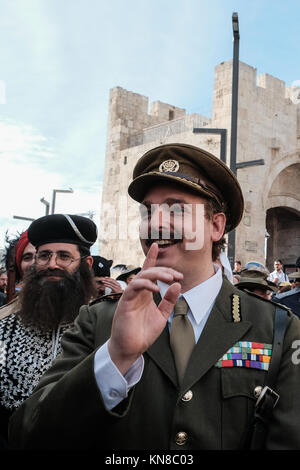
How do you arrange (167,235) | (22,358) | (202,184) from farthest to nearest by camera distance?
(22,358) < (202,184) < (167,235)

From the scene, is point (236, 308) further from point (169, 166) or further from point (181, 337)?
point (169, 166)

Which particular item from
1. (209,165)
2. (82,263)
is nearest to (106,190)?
(82,263)

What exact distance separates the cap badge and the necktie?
0.60 metres

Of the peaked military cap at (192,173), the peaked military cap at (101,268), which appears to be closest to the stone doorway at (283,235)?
the peaked military cap at (101,268)

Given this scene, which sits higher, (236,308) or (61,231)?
(61,231)

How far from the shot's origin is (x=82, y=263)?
11.0 feet

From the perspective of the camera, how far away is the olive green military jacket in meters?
1.48

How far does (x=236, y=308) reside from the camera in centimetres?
193

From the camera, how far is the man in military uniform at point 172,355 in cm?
147

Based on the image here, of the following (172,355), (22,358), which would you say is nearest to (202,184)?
(172,355)

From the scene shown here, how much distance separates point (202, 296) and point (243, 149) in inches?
554

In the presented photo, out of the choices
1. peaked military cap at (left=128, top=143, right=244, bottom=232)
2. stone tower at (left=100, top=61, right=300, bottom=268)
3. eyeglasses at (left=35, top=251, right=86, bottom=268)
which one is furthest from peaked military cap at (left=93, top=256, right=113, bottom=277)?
stone tower at (left=100, top=61, right=300, bottom=268)

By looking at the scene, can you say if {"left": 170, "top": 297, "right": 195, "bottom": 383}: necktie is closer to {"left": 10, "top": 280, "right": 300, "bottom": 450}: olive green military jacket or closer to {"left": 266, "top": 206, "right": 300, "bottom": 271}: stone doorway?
{"left": 10, "top": 280, "right": 300, "bottom": 450}: olive green military jacket
